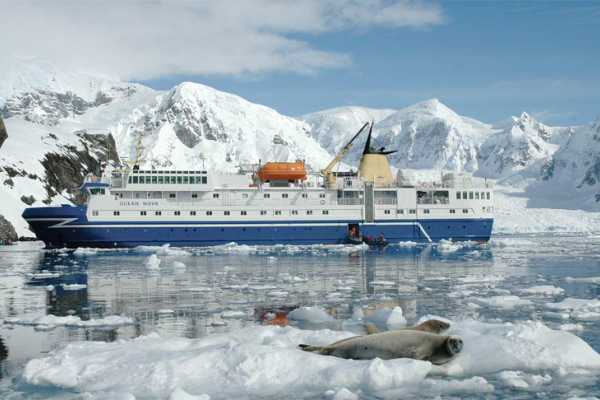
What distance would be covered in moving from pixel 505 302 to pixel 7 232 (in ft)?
171

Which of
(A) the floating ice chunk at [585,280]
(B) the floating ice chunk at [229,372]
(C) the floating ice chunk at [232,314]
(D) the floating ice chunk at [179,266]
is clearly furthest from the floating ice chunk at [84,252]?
(B) the floating ice chunk at [229,372]

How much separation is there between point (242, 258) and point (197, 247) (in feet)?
34.3

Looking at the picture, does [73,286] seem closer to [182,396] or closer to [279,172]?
[182,396]

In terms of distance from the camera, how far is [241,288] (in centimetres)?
2245

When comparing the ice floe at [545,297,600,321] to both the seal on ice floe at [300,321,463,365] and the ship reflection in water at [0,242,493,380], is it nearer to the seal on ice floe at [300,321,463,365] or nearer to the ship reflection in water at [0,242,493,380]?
the ship reflection in water at [0,242,493,380]

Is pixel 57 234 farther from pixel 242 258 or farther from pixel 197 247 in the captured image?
pixel 242 258

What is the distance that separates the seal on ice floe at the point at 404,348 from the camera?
10.7m

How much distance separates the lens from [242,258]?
37.5 meters

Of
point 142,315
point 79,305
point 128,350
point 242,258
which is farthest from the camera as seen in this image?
point 242,258

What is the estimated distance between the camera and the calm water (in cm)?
1400

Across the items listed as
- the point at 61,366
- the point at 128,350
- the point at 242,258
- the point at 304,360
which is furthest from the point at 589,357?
the point at 242,258

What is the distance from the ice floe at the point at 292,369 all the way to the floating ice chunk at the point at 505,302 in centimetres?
602

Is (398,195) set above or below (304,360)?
above

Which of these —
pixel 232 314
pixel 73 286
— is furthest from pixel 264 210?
pixel 232 314
